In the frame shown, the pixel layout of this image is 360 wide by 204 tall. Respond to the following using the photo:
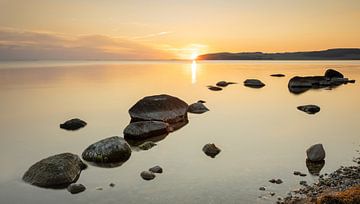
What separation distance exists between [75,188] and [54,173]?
1.38m

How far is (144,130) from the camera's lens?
810 inches

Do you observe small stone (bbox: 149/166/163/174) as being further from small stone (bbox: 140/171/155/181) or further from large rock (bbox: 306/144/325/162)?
large rock (bbox: 306/144/325/162)

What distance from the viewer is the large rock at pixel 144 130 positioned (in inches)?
800

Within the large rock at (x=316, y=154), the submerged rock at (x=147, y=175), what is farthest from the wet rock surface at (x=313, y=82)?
the submerged rock at (x=147, y=175)

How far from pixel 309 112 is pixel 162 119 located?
16.1 metres

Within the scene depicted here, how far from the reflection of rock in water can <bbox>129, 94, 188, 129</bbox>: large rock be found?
36.2 ft

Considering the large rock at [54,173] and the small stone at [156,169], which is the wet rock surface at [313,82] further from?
the large rock at [54,173]

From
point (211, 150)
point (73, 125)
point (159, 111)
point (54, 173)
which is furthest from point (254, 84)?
point (54, 173)

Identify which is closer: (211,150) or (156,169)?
(156,169)

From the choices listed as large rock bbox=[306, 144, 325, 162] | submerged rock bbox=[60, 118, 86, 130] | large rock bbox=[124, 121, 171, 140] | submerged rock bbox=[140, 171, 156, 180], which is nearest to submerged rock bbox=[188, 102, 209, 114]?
large rock bbox=[124, 121, 171, 140]

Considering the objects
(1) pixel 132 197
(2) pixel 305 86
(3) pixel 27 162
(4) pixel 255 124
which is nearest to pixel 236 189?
(1) pixel 132 197

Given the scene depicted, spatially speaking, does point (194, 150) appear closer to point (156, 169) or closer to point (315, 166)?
point (156, 169)

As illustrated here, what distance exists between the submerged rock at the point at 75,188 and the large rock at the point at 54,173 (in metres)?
0.41

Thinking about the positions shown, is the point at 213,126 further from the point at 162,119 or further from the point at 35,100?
the point at 35,100
